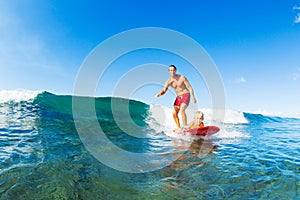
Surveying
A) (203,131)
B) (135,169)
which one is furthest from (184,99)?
(135,169)

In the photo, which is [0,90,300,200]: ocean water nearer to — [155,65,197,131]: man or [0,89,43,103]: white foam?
[155,65,197,131]: man

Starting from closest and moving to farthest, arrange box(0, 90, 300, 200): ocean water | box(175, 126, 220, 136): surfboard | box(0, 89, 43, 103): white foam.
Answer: box(0, 90, 300, 200): ocean water < box(175, 126, 220, 136): surfboard < box(0, 89, 43, 103): white foam

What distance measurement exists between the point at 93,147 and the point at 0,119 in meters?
4.95

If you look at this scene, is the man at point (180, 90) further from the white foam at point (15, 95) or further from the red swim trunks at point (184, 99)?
the white foam at point (15, 95)

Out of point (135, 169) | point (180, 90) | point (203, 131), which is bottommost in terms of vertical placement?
point (135, 169)

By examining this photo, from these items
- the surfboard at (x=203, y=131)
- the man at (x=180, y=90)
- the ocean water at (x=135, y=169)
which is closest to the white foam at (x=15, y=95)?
the ocean water at (x=135, y=169)

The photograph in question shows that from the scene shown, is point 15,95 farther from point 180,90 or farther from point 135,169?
point 135,169

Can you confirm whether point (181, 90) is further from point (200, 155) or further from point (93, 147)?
point (93, 147)

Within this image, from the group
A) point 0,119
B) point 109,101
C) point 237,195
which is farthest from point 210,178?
point 109,101

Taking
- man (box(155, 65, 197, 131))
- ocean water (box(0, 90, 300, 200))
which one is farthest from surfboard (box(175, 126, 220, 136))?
man (box(155, 65, 197, 131))

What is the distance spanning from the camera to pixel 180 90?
10.1 meters

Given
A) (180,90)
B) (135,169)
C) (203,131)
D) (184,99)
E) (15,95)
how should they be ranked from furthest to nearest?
(15,95) < (180,90) < (184,99) < (203,131) < (135,169)

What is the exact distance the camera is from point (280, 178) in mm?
4359

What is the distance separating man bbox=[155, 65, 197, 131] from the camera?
989 centimetres
